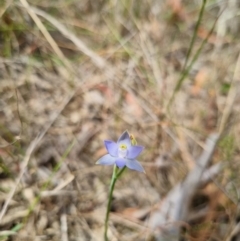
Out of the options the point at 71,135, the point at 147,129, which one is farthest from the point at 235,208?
the point at 71,135

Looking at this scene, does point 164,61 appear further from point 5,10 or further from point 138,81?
point 5,10

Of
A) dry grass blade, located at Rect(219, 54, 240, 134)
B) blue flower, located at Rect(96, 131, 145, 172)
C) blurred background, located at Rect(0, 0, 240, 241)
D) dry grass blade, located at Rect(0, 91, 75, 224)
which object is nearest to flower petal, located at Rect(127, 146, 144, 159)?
blue flower, located at Rect(96, 131, 145, 172)

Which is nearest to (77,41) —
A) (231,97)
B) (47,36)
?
(47,36)

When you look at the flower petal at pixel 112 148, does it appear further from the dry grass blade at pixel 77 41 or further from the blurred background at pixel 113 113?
the dry grass blade at pixel 77 41

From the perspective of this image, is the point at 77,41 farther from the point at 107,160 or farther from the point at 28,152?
the point at 107,160

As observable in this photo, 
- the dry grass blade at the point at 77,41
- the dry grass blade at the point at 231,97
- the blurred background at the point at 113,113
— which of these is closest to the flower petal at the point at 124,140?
the blurred background at the point at 113,113

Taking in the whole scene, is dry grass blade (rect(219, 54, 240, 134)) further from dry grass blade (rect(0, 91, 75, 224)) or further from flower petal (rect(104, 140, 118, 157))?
flower petal (rect(104, 140, 118, 157))
